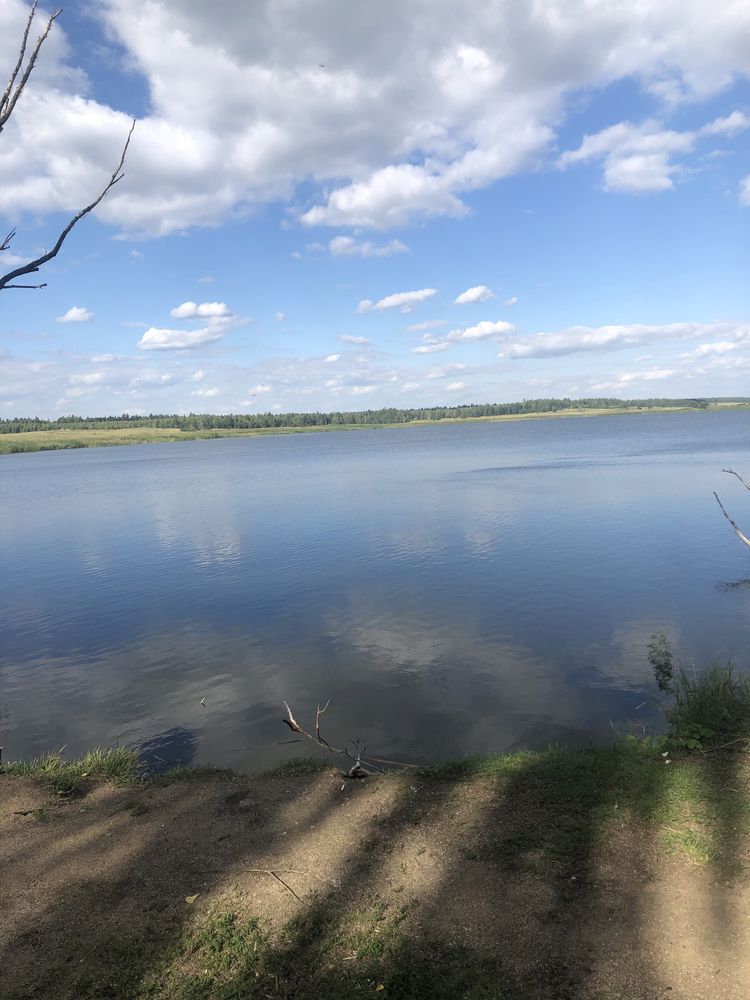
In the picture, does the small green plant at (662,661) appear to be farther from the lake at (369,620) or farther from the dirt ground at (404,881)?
the dirt ground at (404,881)

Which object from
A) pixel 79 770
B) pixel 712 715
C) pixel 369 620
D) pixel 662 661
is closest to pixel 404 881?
pixel 712 715

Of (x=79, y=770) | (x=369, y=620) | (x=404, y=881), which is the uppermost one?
(x=404, y=881)

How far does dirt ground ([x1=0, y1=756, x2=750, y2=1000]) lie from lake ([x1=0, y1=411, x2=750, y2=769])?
295cm

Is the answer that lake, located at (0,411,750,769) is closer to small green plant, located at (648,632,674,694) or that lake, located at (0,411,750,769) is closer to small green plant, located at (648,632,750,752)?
small green plant, located at (648,632,674,694)

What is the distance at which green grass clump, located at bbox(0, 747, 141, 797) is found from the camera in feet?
28.3

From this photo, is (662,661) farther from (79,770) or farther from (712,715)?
(79,770)

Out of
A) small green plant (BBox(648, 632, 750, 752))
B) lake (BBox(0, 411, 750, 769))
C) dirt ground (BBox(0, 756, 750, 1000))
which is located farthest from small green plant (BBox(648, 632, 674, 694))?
dirt ground (BBox(0, 756, 750, 1000))

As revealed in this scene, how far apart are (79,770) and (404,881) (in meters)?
5.65

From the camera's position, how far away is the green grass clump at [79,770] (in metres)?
8.62

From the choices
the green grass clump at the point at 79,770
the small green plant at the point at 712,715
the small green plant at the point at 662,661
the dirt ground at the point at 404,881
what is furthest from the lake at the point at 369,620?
the dirt ground at the point at 404,881

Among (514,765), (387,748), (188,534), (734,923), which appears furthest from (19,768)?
(188,534)

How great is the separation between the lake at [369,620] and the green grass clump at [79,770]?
1.14 meters

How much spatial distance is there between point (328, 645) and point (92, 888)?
9789 millimetres

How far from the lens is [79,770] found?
9102 millimetres
